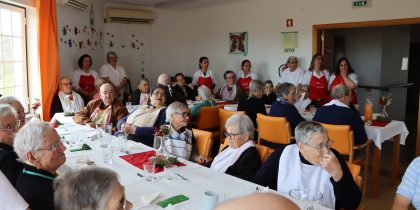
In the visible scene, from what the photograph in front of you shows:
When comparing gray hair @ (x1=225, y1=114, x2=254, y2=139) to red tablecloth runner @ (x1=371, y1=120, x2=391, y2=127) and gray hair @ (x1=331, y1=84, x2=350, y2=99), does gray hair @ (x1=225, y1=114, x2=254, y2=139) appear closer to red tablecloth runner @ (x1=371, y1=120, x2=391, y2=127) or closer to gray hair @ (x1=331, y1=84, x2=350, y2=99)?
gray hair @ (x1=331, y1=84, x2=350, y2=99)

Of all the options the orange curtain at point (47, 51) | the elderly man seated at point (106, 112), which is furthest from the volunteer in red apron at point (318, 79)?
the orange curtain at point (47, 51)

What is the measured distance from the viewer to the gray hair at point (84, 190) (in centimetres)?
136

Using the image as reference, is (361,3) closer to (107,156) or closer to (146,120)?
(146,120)

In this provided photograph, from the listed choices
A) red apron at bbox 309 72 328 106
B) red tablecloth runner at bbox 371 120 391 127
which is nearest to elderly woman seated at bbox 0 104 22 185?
red tablecloth runner at bbox 371 120 391 127

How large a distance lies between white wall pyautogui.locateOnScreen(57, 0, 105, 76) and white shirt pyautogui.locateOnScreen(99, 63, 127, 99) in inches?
A: 13.4

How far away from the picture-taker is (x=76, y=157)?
2.88m

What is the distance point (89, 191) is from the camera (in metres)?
1.38

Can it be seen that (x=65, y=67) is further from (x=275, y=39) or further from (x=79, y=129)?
(x=275, y=39)

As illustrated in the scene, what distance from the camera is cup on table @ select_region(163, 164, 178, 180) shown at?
2432 mm

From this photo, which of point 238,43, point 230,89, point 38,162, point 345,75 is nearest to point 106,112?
point 38,162

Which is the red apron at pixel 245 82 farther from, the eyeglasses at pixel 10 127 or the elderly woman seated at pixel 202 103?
the eyeglasses at pixel 10 127

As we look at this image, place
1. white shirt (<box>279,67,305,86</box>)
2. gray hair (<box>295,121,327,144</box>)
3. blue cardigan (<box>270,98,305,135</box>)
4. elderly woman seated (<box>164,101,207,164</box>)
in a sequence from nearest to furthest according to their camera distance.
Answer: gray hair (<box>295,121,327,144</box>), elderly woman seated (<box>164,101,207,164</box>), blue cardigan (<box>270,98,305,135</box>), white shirt (<box>279,67,305,86</box>)

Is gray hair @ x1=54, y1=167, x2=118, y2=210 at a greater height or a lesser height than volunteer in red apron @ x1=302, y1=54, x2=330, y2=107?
lesser

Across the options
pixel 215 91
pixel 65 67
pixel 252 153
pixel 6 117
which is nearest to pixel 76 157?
pixel 6 117
